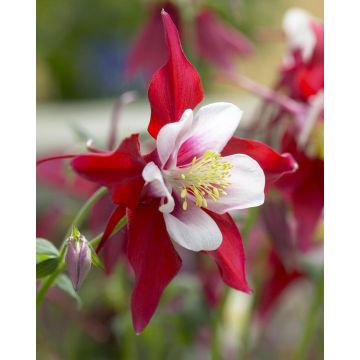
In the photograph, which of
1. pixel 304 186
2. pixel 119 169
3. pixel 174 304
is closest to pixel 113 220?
pixel 119 169

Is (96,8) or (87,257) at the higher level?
(87,257)

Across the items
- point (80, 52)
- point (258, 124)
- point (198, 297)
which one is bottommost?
point (80, 52)

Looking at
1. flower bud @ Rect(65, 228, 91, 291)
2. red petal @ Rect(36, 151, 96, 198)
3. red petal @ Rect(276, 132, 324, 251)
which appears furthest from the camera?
red petal @ Rect(36, 151, 96, 198)

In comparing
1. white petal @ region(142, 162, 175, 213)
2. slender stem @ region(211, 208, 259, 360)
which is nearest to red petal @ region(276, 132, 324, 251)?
slender stem @ region(211, 208, 259, 360)

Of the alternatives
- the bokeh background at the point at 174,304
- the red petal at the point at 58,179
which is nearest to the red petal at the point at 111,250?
the bokeh background at the point at 174,304

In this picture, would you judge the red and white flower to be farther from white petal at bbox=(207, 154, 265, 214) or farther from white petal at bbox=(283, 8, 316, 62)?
Answer: white petal at bbox=(283, 8, 316, 62)

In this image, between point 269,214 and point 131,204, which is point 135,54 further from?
point 131,204

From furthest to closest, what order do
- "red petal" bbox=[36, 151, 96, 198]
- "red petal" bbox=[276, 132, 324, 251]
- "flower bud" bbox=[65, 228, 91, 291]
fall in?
"red petal" bbox=[36, 151, 96, 198], "red petal" bbox=[276, 132, 324, 251], "flower bud" bbox=[65, 228, 91, 291]

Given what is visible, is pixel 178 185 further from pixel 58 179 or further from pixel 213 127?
pixel 58 179
